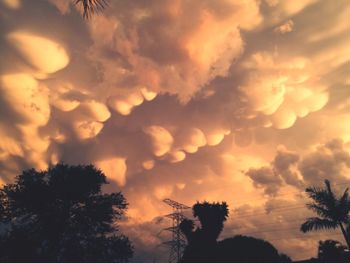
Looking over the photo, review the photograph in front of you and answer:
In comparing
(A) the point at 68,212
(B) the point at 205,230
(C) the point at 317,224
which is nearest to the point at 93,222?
(A) the point at 68,212

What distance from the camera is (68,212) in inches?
1256

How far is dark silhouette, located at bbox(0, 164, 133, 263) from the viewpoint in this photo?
98.7 ft

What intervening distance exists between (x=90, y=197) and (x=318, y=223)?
76.4ft

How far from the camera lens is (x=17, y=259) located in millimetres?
25984

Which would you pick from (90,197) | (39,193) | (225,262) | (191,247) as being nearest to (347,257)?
(225,262)

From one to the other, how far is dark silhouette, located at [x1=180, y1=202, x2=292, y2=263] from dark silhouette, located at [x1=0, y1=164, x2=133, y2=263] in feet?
23.0

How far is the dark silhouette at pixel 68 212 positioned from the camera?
30.1 metres

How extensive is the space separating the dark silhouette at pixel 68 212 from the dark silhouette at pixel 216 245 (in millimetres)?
7023

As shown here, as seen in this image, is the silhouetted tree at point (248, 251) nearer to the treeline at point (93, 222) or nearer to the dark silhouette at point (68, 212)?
the treeline at point (93, 222)

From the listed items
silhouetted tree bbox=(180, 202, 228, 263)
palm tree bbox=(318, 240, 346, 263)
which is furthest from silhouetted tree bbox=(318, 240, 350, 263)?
silhouetted tree bbox=(180, 202, 228, 263)

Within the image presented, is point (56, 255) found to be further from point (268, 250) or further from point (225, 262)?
point (268, 250)

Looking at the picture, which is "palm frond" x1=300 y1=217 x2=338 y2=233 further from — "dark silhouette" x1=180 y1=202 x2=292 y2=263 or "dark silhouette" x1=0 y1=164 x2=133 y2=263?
"dark silhouette" x1=0 y1=164 x2=133 y2=263

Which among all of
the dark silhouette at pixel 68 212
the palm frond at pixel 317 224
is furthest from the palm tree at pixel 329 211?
the dark silhouette at pixel 68 212

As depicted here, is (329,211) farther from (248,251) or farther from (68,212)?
(68,212)
